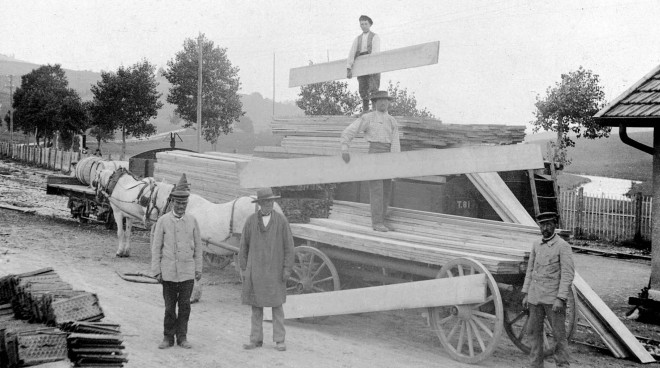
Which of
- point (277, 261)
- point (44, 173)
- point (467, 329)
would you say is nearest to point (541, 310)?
point (467, 329)

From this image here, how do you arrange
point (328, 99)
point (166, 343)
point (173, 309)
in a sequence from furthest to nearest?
point (328, 99) < point (173, 309) < point (166, 343)

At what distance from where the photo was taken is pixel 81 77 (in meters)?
137

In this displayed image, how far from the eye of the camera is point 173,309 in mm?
6730

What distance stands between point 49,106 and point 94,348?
43.3 m

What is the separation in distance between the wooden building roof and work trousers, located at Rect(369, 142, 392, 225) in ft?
14.2

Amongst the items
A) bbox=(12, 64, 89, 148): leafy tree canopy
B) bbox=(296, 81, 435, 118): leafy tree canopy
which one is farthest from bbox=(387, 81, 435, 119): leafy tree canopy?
bbox=(12, 64, 89, 148): leafy tree canopy

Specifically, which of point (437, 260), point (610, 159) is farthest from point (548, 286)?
point (610, 159)

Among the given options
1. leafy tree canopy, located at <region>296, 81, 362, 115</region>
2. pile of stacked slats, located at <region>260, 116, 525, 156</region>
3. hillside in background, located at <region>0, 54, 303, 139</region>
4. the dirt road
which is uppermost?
hillside in background, located at <region>0, 54, 303, 139</region>

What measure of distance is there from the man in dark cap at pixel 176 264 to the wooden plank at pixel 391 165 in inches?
70.2

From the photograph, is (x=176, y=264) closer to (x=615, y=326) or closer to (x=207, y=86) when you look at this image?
(x=615, y=326)

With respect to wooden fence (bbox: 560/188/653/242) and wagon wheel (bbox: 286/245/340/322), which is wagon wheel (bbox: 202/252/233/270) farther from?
wooden fence (bbox: 560/188/653/242)

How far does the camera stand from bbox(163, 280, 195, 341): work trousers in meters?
6.67

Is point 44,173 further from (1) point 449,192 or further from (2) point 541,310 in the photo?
(2) point 541,310

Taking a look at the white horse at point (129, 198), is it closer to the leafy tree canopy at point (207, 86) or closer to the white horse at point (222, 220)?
the white horse at point (222, 220)
